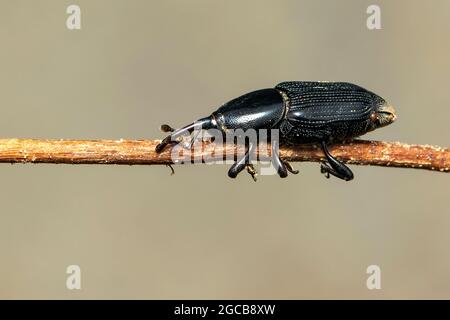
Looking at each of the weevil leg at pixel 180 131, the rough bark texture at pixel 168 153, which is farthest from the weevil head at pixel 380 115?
the weevil leg at pixel 180 131

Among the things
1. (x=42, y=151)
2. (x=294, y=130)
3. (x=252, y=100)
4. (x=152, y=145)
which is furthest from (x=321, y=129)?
(x=42, y=151)

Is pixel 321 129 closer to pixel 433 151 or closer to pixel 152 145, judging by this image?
pixel 433 151

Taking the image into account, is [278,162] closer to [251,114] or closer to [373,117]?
[251,114]

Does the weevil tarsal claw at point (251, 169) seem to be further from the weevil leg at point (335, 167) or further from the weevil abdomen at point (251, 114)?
the weevil leg at point (335, 167)

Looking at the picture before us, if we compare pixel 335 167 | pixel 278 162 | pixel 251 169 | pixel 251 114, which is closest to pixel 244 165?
pixel 251 169

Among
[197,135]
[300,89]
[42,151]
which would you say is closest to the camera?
[42,151]

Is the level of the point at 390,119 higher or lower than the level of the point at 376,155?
higher
